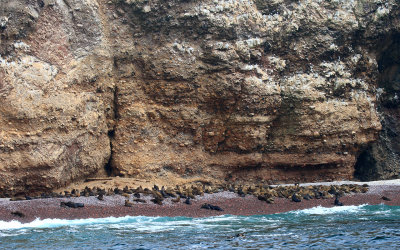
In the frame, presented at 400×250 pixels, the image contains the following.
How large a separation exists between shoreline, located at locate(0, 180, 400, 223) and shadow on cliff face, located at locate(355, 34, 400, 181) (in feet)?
14.6

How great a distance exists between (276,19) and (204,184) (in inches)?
262

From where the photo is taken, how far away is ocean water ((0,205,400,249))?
31.4ft

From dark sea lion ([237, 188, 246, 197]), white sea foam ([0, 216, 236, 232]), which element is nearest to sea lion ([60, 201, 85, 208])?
white sea foam ([0, 216, 236, 232])

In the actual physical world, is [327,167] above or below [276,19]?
below

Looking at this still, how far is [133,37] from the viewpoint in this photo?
18.2m

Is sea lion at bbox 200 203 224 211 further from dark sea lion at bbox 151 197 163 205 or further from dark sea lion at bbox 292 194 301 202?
dark sea lion at bbox 292 194 301 202

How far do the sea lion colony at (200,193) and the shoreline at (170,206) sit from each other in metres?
0.14

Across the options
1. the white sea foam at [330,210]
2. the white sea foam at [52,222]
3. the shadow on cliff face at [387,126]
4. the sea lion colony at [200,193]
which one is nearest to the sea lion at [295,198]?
the sea lion colony at [200,193]

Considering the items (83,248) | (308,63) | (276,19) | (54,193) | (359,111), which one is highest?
(276,19)

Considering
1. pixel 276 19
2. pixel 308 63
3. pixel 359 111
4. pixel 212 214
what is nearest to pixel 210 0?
pixel 276 19

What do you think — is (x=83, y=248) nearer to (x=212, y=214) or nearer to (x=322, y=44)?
(x=212, y=214)

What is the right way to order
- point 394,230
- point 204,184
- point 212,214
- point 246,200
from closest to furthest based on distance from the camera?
→ point 394,230, point 212,214, point 246,200, point 204,184

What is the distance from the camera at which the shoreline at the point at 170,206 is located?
1218cm

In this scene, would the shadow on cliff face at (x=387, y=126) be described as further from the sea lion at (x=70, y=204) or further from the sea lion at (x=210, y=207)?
the sea lion at (x=70, y=204)
